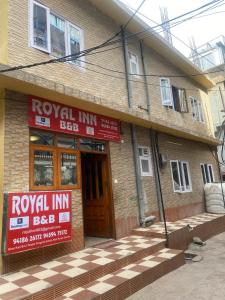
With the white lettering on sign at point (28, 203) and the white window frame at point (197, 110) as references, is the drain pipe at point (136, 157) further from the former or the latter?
the white window frame at point (197, 110)

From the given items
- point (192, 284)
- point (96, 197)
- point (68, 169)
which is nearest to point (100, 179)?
point (96, 197)

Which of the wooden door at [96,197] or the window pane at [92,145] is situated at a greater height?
the window pane at [92,145]

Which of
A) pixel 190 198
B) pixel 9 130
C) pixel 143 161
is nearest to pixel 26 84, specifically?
pixel 9 130

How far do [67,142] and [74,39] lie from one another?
2865 mm

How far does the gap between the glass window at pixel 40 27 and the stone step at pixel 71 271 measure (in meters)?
4.70

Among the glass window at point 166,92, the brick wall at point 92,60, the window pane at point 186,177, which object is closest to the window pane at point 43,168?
the brick wall at point 92,60

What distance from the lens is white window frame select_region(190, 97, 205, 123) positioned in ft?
42.0

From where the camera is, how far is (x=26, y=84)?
4.96 meters

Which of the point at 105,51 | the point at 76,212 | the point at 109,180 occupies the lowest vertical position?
the point at 76,212

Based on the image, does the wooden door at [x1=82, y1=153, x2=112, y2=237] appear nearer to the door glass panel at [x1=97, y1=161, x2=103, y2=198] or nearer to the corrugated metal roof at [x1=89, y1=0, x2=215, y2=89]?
the door glass panel at [x1=97, y1=161, x2=103, y2=198]

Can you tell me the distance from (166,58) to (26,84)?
25.5ft

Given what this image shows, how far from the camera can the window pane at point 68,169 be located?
233 inches

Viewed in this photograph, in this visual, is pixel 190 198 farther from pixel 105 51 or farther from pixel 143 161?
pixel 105 51

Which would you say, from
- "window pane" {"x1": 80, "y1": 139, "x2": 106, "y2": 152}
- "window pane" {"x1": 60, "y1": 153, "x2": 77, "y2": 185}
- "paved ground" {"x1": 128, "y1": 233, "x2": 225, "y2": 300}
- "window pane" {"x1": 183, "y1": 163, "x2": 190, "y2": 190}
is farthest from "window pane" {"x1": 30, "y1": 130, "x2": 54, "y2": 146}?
"window pane" {"x1": 183, "y1": 163, "x2": 190, "y2": 190}
